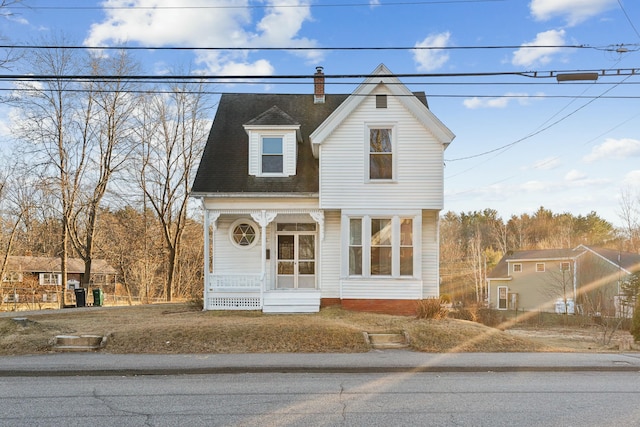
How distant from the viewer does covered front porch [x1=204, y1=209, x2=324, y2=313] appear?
1719 centimetres

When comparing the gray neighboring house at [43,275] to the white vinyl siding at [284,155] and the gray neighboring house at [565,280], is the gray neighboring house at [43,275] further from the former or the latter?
the gray neighboring house at [565,280]

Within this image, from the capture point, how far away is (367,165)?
679 inches

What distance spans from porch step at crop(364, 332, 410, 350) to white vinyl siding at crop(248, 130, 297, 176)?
7878mm

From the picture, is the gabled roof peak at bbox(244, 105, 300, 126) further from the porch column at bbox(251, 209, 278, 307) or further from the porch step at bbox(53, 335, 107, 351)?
the porch step at bbox(53, 335, 107, 351)

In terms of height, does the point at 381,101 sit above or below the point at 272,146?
above

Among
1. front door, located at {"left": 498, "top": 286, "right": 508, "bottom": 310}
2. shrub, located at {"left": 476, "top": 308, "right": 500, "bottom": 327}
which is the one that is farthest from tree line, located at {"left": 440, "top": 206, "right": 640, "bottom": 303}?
shrub, located at {"left": 476, "top": 308, "right": 500, "bottom": 327}

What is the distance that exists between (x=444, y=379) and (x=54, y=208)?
27.1m

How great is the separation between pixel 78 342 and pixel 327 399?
6932 millimetres

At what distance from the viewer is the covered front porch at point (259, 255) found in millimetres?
17188

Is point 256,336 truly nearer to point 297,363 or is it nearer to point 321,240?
point 297,363

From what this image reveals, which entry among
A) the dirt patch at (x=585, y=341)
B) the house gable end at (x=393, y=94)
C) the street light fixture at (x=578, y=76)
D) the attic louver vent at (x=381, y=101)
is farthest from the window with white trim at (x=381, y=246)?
the street light fixture at (x=578, y=76)

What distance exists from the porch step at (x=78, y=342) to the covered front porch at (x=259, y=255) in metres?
5.82

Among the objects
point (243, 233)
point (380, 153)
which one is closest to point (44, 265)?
point (243, 233)

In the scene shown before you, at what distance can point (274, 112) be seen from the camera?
1841 centimetres
